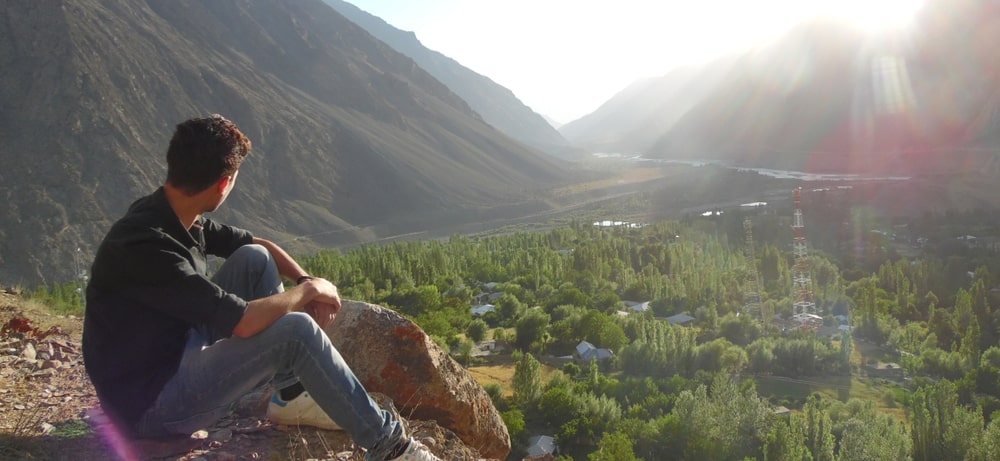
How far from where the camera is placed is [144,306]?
127 inches

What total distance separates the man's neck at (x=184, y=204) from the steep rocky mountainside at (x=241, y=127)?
2008 inches

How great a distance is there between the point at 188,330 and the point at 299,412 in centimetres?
130

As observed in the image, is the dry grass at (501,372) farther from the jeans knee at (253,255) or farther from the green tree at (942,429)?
the jeans knee at (253,255)

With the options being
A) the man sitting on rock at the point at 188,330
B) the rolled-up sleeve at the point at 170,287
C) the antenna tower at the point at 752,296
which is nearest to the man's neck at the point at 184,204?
the man sitting on rock at the point at 188,330

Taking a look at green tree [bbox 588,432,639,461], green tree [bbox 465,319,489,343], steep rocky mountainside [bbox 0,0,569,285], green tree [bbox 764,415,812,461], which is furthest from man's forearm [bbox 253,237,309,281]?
steep rocky mountainside [bbox 0,0,569,285]

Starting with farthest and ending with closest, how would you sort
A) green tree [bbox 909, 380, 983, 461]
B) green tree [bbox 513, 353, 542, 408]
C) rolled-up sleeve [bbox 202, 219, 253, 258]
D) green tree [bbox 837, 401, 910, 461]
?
1. green tree [bbox 513, 353, 542, 408]
2. green tree [bbox 909, 380, 983, 461]
3. green tree [bbox 837, 401, 910, 461]
4. rolled-up sleeve [bbox 202, 219, 253, 258]

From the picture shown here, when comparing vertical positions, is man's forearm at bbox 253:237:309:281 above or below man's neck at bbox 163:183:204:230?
below

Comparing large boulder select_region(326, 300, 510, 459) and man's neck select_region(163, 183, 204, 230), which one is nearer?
man's neck select_region(163, 183, 204, 230)

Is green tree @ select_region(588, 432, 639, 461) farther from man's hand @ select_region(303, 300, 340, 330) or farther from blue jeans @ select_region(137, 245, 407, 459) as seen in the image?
blue jeans @ select_region(137, 245, 407, 459)

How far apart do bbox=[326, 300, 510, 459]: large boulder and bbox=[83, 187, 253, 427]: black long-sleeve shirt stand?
250cm

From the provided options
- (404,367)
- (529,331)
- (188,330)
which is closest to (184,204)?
(188,330)

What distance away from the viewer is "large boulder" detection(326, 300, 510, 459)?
230 inches

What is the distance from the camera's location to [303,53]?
111375 millimetres

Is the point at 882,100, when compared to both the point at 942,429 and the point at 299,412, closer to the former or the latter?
the point at 942,429
